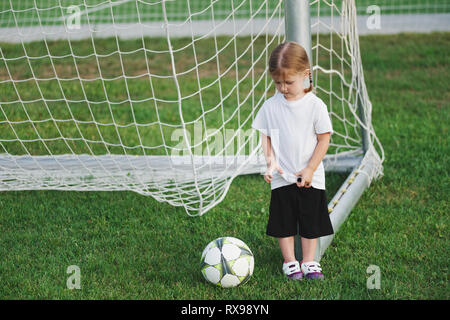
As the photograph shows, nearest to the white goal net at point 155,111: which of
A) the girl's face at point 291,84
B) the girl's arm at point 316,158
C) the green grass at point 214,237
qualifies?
the green grass at point 214,237

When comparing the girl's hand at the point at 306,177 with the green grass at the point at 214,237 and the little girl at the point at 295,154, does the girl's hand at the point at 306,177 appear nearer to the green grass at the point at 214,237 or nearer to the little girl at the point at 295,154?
the little girl at the point at 295,154

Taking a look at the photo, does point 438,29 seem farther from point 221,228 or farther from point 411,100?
point 221,228

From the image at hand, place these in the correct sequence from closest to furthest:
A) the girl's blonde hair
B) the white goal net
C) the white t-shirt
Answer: the girl's blonde hair, the white t-shirt, the white goal net

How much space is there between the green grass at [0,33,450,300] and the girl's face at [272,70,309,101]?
93 cm

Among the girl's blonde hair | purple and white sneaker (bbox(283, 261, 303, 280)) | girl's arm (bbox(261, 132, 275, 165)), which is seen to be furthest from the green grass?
the girl's blonde hair

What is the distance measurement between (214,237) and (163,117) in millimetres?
2893

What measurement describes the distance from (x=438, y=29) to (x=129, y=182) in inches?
284

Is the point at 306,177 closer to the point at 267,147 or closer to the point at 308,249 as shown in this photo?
the point at 267,147

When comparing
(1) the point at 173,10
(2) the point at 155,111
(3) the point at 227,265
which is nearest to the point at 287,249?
(3) the point at 227,265

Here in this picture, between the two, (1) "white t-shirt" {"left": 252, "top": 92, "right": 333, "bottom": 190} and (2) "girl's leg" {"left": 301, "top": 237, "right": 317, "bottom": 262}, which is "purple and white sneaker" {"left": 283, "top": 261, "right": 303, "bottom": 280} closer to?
(2) "girl's leg" {"left": 301, "top": 237, "right": 317, "bottom": 262}

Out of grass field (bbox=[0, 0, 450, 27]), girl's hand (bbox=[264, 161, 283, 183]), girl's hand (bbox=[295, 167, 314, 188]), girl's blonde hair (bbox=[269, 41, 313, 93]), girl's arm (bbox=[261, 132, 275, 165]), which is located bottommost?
grass field (bbox=[0, 0, 450, 27])

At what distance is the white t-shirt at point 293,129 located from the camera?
9.00 feet

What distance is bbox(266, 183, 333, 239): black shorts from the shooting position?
288 centimetres

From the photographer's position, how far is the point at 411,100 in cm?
628
